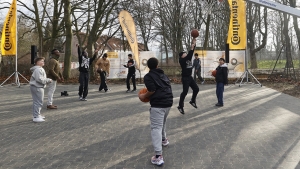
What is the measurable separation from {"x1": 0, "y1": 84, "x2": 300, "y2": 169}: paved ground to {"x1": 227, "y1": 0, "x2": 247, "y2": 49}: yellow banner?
6.94 m

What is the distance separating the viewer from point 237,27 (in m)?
16.1

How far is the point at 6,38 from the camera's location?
17453 millimetres

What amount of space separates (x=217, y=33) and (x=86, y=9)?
25.5 m

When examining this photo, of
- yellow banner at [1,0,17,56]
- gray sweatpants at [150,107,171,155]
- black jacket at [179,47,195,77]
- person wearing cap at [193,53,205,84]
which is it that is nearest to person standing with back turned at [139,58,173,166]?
gray sweatpants at [150,107,171,155]

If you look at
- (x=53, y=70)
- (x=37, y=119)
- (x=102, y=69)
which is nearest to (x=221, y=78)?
(x=53, y=70)

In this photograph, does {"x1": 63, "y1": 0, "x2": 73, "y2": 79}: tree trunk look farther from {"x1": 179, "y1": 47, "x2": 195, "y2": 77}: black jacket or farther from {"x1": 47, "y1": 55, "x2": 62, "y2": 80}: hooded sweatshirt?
{"x1": 179, "y1": 47, "x2": 195, "y2": 77}: black jacket

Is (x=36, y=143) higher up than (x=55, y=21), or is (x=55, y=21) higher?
(x=55, y=21)

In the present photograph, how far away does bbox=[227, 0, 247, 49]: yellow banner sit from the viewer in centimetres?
1600

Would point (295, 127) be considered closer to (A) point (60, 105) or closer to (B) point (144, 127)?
(B) point (144, 127)

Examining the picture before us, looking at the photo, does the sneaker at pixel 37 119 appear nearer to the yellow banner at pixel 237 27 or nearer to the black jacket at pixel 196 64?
the yellow banner at pixel 237 27

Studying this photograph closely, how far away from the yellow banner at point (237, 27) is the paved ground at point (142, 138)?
22.8 ft

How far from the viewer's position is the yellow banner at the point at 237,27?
16000mm

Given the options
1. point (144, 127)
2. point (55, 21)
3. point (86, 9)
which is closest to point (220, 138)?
point (144, 127)

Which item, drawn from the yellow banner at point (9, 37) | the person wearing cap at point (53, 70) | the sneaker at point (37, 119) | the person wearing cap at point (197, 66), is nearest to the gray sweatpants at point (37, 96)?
the sneaker at point (37, 119)
